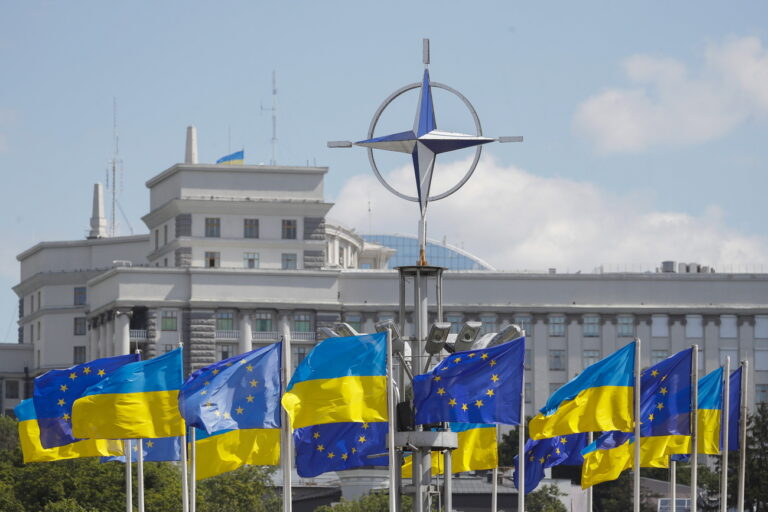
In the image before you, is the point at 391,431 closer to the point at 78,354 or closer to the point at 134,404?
the point at 134,404

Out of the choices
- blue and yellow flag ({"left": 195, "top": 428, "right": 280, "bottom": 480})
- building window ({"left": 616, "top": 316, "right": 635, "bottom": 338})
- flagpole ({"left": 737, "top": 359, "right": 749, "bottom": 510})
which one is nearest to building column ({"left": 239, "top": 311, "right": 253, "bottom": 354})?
building window ({"left": 616, "top": 316, "right": 635, "bottom": 338})

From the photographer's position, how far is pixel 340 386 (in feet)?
179

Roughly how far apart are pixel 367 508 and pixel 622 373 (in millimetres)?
53071

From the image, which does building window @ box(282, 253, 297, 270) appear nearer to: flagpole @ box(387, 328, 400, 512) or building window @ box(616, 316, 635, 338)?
building window @ box(616, 316, 635, 338)

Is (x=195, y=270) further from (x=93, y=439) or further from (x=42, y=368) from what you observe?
(x=93, y=439)

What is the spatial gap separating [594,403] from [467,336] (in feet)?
18.1

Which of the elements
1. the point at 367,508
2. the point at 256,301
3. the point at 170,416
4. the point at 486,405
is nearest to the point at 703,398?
the point at 486,405

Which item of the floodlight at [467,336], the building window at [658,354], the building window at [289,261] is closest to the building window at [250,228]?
the building window at [289,261]

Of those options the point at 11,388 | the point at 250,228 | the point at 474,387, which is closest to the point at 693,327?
the point at 250,228

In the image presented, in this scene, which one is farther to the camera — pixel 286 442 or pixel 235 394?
pixel 235 394

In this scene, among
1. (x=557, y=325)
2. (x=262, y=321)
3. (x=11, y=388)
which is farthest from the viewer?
(x=11, y=388)

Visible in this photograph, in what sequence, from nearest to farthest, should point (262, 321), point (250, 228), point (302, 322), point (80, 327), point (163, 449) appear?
point (163, 449), point (262, 321), point (302, 322), point (250, 228), point (80, 327)

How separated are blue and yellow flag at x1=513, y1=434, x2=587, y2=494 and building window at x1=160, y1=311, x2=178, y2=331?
8653 cm

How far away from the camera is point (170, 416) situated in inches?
2362
